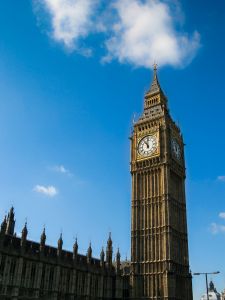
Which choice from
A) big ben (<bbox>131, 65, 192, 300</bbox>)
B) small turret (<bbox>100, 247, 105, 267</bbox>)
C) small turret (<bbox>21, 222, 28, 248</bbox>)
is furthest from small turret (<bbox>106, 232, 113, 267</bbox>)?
small turret (<bbox>21, 222, 28, 248</bbox>)

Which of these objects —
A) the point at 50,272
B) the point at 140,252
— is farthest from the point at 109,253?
the point at 50,272

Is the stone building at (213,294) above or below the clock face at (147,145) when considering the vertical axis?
below

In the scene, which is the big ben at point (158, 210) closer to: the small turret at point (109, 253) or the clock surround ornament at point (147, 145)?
the clock surround ornament at point (147, 145)

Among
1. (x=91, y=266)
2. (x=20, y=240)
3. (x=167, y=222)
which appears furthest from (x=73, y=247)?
(x=167, y=222)

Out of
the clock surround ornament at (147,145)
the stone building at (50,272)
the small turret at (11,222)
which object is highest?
the clock surround ornament at (147,145)

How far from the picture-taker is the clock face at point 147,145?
8294cm

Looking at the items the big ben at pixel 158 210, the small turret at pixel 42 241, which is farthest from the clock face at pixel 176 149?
the small turret at pixel 42 241

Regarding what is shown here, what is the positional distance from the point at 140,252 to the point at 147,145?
22.9m

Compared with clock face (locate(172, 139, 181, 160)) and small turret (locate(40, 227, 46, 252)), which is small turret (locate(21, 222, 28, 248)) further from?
clock face (locate(172, 139, 181, 160))

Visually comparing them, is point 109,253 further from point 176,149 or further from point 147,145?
point 176,149

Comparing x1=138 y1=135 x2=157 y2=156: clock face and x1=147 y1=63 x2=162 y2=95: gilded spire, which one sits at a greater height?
x1=147 y1=63 x2=162 y2=95: gilded spire

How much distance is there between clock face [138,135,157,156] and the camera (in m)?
82.9

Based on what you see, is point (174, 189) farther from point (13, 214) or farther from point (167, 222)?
point (13, 214)

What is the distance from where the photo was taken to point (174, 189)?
267 feet
